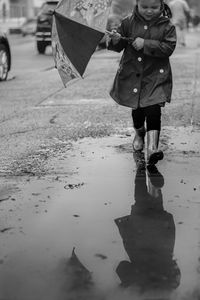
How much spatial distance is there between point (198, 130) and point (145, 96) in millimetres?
1650

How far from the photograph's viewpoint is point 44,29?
78.0ft

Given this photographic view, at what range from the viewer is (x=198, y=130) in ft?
22.2

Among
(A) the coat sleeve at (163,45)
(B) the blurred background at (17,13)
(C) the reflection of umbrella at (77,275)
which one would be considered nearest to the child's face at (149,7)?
(A) the coat sleeve at (163,45)

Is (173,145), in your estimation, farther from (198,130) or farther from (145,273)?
(145,273)

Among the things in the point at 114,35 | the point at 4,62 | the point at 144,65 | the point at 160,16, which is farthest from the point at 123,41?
the point at 4,62

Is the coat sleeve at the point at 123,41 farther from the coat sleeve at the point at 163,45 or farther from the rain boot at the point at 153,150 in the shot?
the rain boot at the point at 153,150

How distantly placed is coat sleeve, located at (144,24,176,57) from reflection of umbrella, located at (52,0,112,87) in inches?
16.6

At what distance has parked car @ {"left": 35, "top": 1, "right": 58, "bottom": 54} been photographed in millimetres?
23312

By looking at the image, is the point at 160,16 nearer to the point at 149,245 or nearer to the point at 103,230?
the point at 103,230

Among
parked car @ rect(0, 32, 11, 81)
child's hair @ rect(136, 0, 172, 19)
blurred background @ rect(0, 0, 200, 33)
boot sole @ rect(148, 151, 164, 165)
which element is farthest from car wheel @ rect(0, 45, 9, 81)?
blurred background @ rect(0, 0, 200, 33)

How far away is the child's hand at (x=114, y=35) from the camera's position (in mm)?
5207

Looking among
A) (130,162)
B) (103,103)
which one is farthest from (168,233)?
(103,103)

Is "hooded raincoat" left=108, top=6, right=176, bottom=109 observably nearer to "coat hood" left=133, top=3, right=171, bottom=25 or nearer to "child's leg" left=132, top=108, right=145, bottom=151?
"coat hood" left=133, top=3, right=171, bottom=25

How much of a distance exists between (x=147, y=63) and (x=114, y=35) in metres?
0.39
